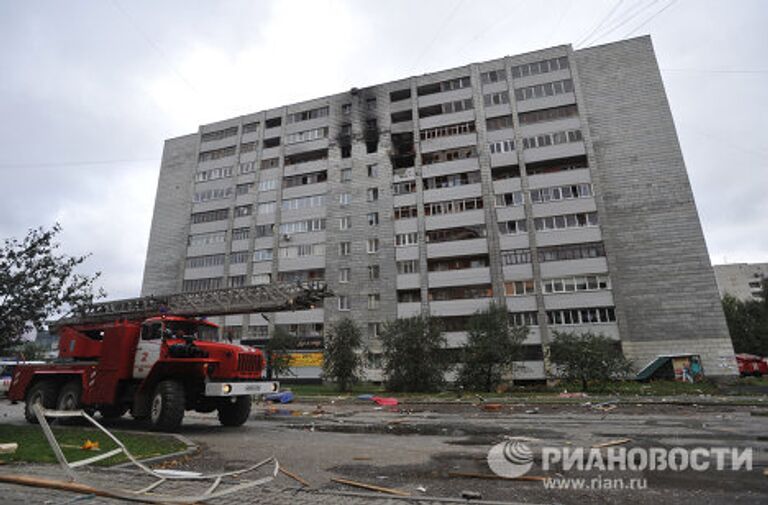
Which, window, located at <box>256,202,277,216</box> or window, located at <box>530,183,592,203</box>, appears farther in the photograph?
window, located at <box>256,202,277,216</box>

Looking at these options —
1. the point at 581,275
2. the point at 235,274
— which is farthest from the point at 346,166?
the point at 581,275

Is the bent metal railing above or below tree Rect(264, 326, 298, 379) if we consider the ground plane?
below

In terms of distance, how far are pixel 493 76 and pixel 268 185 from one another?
96.5ft

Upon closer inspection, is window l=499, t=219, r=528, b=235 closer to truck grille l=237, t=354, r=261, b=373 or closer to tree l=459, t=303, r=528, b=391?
tree l=459, t=303, r=528, b=391

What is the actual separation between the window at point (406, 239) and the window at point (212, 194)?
23.9m

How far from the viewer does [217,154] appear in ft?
189

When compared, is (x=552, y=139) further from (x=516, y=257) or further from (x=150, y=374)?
(x=150, y=374)

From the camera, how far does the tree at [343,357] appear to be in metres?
30.2

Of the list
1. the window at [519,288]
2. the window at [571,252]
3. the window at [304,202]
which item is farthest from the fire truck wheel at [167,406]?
the window at [304,202]

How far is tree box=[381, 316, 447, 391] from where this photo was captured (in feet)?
90.8

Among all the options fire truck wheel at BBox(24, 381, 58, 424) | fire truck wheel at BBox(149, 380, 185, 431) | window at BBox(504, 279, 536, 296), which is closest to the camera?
fire truck wheel at BBox(149, 380, 185, 431)

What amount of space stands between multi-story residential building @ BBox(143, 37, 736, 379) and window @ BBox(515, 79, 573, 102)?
0.49ft

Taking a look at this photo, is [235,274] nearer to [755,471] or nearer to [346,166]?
[346,166]

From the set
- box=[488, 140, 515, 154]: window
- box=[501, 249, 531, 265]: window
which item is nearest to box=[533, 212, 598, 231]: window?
box=[501, 249, 531, 265]: window
